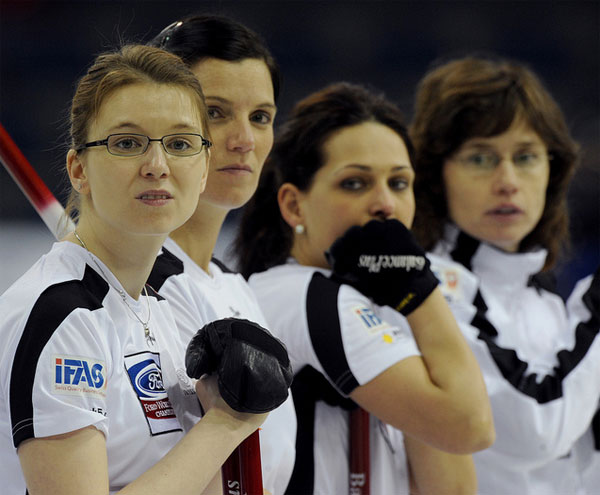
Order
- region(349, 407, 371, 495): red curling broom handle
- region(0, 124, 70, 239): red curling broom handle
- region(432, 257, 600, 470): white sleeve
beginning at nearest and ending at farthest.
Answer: region(0, 124, 70, 239): red curling broom handle < region(349, 407, 371, 495): red curling broom handle < region(432, 257, 600, 470): white sleeve

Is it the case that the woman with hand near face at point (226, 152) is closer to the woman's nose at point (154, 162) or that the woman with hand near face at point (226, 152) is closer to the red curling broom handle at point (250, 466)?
the red curling broom handle at point (250, 466)

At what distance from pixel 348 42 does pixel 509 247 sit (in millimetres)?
5949

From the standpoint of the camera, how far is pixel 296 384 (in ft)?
6.86

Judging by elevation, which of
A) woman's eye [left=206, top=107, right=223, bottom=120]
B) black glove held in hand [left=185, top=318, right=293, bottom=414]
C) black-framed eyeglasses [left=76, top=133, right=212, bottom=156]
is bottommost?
black glove held in hand [left=185, top=318, right=293, bottom=414]

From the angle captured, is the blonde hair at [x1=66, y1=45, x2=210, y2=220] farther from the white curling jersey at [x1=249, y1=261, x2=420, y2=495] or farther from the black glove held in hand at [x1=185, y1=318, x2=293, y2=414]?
the white curling jersey at [x1=249, y1=261, x2=420, y2=495]

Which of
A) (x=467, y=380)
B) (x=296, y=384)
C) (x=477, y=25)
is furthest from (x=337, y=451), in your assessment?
(x=477, y=25)

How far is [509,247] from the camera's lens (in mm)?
2896

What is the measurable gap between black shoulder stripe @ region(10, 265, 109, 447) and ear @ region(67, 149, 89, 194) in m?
0.18

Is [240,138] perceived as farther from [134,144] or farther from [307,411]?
[307,411]

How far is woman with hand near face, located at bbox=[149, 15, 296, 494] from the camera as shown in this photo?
1.75 m

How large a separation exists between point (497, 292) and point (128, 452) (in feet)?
5.86

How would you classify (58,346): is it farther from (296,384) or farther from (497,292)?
(497,292)

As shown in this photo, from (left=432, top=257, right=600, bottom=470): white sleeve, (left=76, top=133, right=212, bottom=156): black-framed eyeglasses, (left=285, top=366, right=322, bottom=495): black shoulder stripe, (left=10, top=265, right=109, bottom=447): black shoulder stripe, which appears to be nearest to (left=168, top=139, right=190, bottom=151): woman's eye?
(left=76, top=133, right=212, bottom=156): black-framed eyeglasses

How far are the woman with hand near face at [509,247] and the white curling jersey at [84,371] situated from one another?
135 cm
